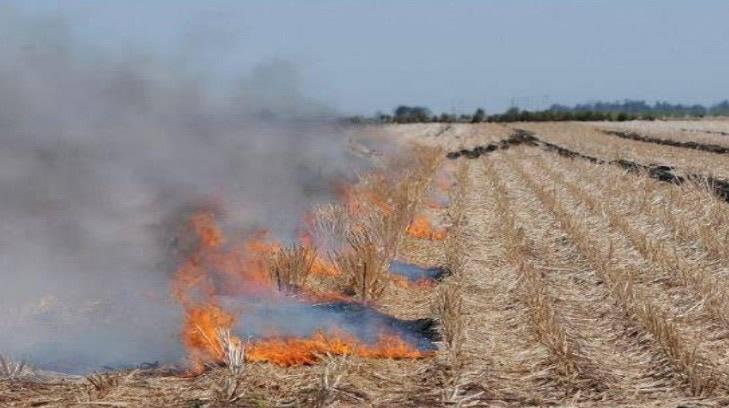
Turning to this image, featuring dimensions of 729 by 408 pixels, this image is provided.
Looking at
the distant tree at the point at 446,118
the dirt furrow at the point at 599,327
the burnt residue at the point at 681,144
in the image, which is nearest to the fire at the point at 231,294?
the dirt furrow at the point at 599,327

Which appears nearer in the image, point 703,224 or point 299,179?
point 703,224

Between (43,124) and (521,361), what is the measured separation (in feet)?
18.6

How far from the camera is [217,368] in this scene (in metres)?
7.89

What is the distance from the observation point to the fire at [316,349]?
8.42 metres

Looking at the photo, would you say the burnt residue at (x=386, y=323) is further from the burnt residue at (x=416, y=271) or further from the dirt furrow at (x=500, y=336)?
the burnt residue at (x=416, y=271)

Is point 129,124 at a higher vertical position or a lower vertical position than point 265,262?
higher

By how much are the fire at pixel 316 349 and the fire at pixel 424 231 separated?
7124mm

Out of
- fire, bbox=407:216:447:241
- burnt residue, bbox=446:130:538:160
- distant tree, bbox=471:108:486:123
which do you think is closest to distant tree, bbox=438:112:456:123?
distant tree, bbox=471:108:486:123

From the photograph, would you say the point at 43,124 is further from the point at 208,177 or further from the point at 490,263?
the point at 490,263

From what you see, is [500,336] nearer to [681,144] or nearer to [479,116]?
[681,144]

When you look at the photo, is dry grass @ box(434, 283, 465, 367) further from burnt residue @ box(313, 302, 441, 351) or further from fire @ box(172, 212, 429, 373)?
fire @ box(172, 212, 429, 373)

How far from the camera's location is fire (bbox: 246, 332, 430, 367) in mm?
8422

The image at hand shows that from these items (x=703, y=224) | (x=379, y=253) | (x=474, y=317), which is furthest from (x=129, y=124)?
(x=703, y=224)

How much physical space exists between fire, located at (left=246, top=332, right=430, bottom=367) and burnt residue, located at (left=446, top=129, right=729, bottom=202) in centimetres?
1160
